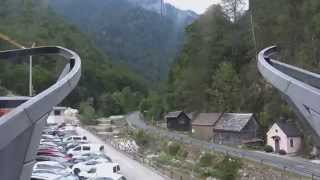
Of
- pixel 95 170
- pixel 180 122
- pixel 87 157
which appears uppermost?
pixel 180 122

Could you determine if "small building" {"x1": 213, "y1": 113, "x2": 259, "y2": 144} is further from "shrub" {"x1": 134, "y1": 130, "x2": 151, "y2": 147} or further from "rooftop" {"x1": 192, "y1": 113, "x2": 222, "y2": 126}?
"shrub" {"x1": 134, "y1": 130, "x2": 151, "y2": 147}

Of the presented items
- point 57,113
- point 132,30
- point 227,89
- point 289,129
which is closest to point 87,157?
point 289,129

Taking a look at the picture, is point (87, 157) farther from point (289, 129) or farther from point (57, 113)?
point (57, 113)

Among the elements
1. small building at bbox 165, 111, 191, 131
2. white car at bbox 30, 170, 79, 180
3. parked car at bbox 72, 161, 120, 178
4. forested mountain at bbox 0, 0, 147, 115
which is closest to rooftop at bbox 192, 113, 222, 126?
small building at bbox 165, 111, 191, 131

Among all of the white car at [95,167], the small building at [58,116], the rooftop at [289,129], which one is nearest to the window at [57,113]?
the small building at [58,116]

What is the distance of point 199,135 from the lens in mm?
54438

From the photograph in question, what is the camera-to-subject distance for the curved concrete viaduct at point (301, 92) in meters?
6.42

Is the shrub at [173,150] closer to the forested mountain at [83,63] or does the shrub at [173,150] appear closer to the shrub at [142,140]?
the shrub at [142,140]

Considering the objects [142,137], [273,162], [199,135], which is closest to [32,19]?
[199,135]

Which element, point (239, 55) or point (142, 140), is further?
point (239, 55)

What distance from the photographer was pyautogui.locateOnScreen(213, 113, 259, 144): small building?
45938 mm

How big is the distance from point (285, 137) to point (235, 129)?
911 centimetres

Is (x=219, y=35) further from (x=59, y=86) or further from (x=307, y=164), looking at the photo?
(x=59, y=86)

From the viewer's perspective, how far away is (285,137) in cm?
3834
